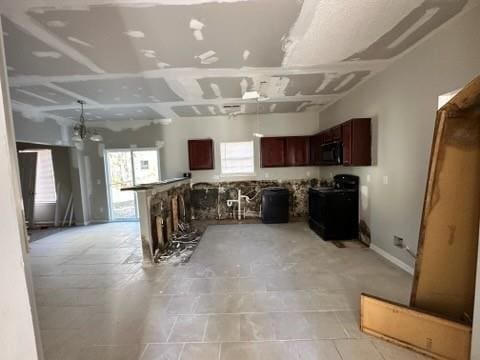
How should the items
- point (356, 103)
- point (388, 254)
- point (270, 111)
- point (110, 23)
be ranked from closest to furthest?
point (110, 23) → point (388, 254) → point (356, 103) → point (270, 111)

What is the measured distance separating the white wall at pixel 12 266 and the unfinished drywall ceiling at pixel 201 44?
1.71m

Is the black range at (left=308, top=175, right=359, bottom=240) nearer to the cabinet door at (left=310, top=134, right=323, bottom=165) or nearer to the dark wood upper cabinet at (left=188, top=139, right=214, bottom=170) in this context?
the cabinet door at (left=310, top=134, right=323, bottom=165)

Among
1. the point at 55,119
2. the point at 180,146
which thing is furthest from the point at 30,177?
the point at 180,146

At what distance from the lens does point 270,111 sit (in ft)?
19.4

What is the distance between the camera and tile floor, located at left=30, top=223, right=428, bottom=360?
188cm

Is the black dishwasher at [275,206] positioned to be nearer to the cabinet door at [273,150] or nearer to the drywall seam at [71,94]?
the cabinet door at [273,150]

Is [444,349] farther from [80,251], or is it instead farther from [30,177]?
[30,177]

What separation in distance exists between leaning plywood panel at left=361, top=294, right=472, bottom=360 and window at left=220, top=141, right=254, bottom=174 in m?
4.67

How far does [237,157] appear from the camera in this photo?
6340 mm

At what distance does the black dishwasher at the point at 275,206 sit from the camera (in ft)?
18.7

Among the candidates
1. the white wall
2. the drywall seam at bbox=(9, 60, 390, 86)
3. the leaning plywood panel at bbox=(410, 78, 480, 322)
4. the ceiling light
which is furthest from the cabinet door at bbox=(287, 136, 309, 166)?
the white wall

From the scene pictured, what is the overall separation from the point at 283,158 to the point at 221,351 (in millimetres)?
4820

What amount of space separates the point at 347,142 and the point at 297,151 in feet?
6.98

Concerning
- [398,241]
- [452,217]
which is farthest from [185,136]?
[452,217]
